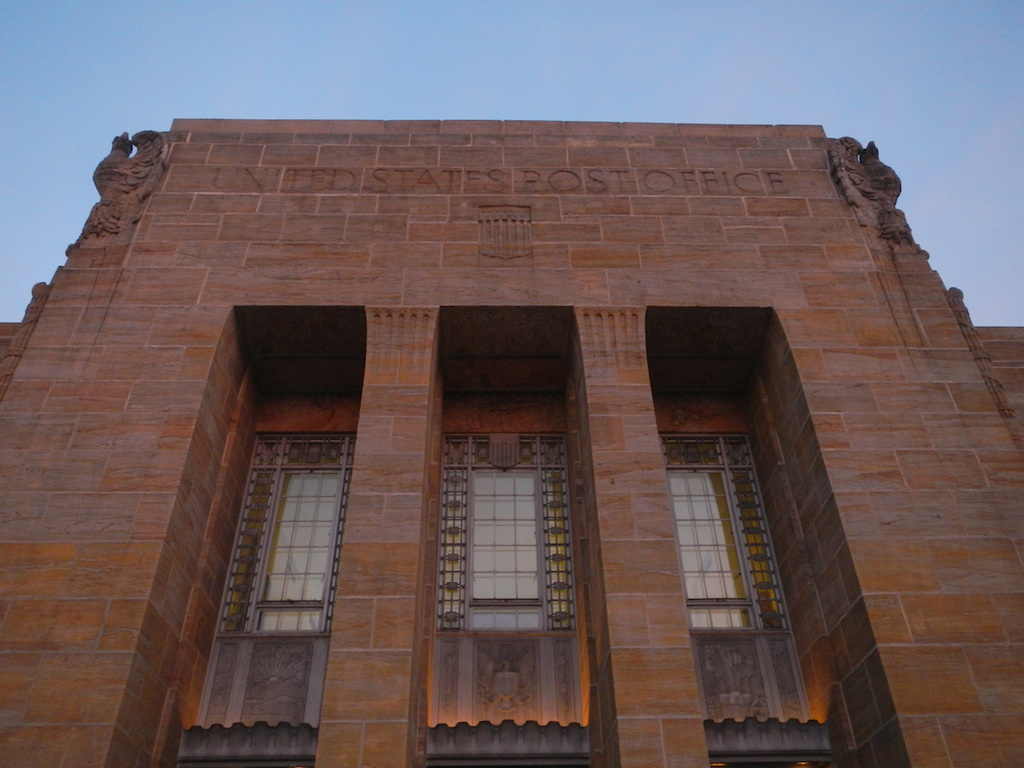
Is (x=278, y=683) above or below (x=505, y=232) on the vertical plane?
below

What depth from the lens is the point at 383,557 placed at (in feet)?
32.4

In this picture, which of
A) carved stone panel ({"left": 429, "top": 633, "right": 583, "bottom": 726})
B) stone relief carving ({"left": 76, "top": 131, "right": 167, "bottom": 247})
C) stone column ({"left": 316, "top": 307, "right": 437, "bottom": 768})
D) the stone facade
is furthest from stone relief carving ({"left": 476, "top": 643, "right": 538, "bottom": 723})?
stone relief carving ({"left": 76, "top": 131, "right": 167, "bottom": 247})

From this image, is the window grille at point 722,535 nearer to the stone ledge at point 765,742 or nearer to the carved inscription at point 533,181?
the stone ledge at point 765,742

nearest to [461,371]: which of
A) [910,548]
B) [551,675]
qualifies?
[551,675]

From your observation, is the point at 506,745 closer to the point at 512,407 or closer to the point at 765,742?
the point at 765,742

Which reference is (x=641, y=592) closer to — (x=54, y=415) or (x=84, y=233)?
(x=54, y=415)

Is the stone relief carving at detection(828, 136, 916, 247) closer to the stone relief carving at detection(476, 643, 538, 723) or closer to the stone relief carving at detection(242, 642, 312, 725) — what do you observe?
the stone relief carving at detection(476, 643, 538, 723)

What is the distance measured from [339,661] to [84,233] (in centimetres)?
807

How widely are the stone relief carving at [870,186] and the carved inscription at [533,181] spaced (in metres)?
1.03

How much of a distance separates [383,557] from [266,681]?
2454mm

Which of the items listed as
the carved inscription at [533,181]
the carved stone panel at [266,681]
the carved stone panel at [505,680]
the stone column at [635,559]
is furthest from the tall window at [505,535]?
the carved inscription at [533,181]

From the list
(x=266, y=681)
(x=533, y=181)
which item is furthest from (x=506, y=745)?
(x=533, y=181)

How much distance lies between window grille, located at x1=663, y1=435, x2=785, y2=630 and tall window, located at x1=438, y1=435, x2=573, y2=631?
178cm

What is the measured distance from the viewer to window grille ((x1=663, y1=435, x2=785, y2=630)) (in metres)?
11.5
